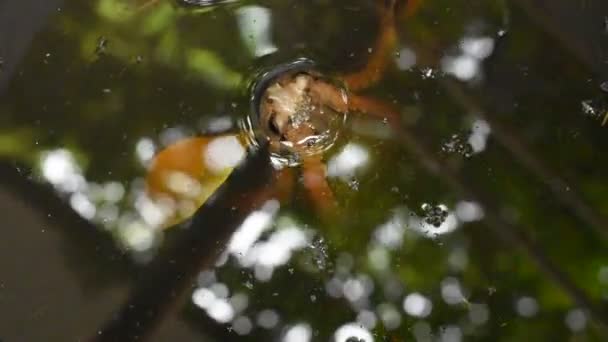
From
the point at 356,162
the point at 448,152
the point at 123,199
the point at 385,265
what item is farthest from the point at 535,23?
the point at 123,199

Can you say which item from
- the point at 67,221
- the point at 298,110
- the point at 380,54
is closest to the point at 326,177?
the point at 298,110

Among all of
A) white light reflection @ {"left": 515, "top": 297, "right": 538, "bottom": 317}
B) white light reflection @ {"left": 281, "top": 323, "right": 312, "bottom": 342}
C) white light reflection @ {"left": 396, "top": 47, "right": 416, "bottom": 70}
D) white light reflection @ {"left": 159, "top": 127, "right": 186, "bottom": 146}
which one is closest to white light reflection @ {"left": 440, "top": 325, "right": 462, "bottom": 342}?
white light reflection @ {"left": 515, "top": 297, "right": 538, "bottom": 317}

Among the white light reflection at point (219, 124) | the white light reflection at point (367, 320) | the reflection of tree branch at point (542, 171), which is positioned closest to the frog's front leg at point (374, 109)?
the reflection of tree branch at point (542, 171)

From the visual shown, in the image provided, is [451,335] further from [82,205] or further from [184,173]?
[82,205]

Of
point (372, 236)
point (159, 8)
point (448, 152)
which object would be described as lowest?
point (372, 236)

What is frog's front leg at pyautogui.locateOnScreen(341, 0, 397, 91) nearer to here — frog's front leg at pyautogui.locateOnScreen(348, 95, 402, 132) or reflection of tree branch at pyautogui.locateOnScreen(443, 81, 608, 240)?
frog's front leg at pyautogui.locateOnScreen(348, 95, 402, 132)

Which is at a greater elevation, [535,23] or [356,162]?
[535,23]

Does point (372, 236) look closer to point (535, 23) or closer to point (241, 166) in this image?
point (241, 166)
